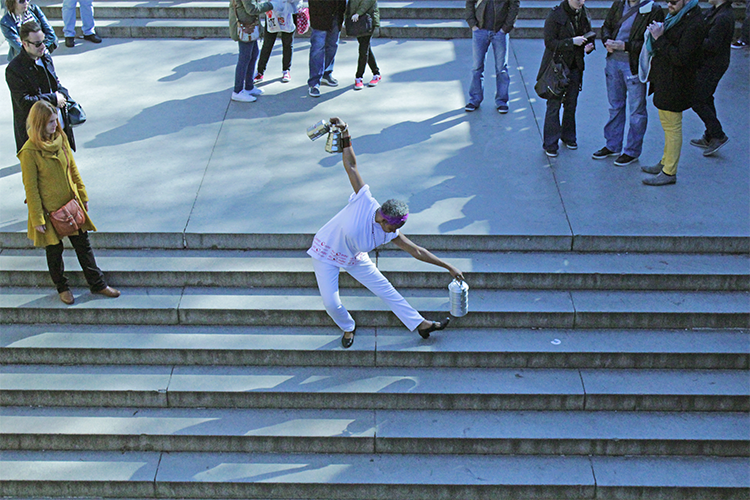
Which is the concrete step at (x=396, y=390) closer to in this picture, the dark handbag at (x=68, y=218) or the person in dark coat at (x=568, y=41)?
the dark handbag at (x=68, y=218)

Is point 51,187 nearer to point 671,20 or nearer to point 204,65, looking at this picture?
point 204,65

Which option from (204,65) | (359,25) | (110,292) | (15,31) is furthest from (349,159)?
(204,65)

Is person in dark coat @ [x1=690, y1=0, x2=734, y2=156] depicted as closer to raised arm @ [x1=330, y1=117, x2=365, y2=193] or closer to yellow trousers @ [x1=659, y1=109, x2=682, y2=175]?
yellow trousers @ [x1=659, y1=109, x2=682, y2=175]

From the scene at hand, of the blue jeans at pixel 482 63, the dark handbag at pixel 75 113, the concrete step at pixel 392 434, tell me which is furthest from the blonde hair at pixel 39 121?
the blue jeans at pixel 482 63

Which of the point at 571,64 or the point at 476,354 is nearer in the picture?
the point at 476,354

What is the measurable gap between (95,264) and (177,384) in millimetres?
1366

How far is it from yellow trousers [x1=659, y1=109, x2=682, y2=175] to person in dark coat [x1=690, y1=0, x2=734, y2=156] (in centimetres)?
70

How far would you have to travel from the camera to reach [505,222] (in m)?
6.89

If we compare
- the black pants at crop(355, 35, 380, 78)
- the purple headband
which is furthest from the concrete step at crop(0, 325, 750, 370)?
the black pants at crop(355, 35, 380, 78)

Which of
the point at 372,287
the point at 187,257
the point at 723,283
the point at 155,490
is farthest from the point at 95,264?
the point at 723,283

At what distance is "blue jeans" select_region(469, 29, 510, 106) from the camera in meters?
8.49

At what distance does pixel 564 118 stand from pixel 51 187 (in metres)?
5.27

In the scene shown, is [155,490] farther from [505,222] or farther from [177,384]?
[505,222]

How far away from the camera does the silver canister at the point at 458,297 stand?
586cm
